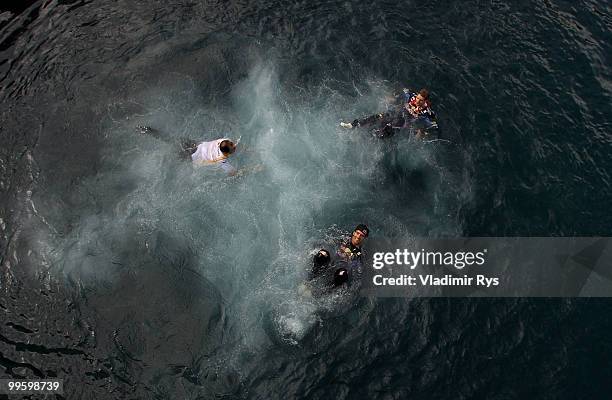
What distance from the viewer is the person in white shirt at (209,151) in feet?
64.0

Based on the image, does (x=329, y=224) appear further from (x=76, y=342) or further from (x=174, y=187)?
(x=76, y=342)

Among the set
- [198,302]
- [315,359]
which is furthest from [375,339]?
[198,302]

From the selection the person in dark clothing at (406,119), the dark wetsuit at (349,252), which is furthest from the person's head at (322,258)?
the person in dark clothing at (406,119)

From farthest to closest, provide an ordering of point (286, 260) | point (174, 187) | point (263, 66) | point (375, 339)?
point (263, 66), point (174, 187), point (286, 260), point (375, 339)

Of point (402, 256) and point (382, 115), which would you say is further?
point (382, 115)

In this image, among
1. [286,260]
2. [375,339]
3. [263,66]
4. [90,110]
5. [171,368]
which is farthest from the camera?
[263,66]

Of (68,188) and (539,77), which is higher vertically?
(68,188)

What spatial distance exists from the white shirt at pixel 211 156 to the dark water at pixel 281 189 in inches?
60.4

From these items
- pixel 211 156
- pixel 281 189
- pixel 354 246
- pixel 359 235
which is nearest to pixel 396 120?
pixel 281 189

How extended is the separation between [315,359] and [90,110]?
16.3m

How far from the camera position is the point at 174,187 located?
70.4ft

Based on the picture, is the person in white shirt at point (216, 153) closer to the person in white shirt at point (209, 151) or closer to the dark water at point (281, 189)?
the person in white shirt at point (209, 151)

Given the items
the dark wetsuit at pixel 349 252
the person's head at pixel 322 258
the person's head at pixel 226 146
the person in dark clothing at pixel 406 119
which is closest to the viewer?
the person's head at pixel 322 258

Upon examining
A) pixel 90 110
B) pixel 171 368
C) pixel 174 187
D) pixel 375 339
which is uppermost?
pixel 90 110
